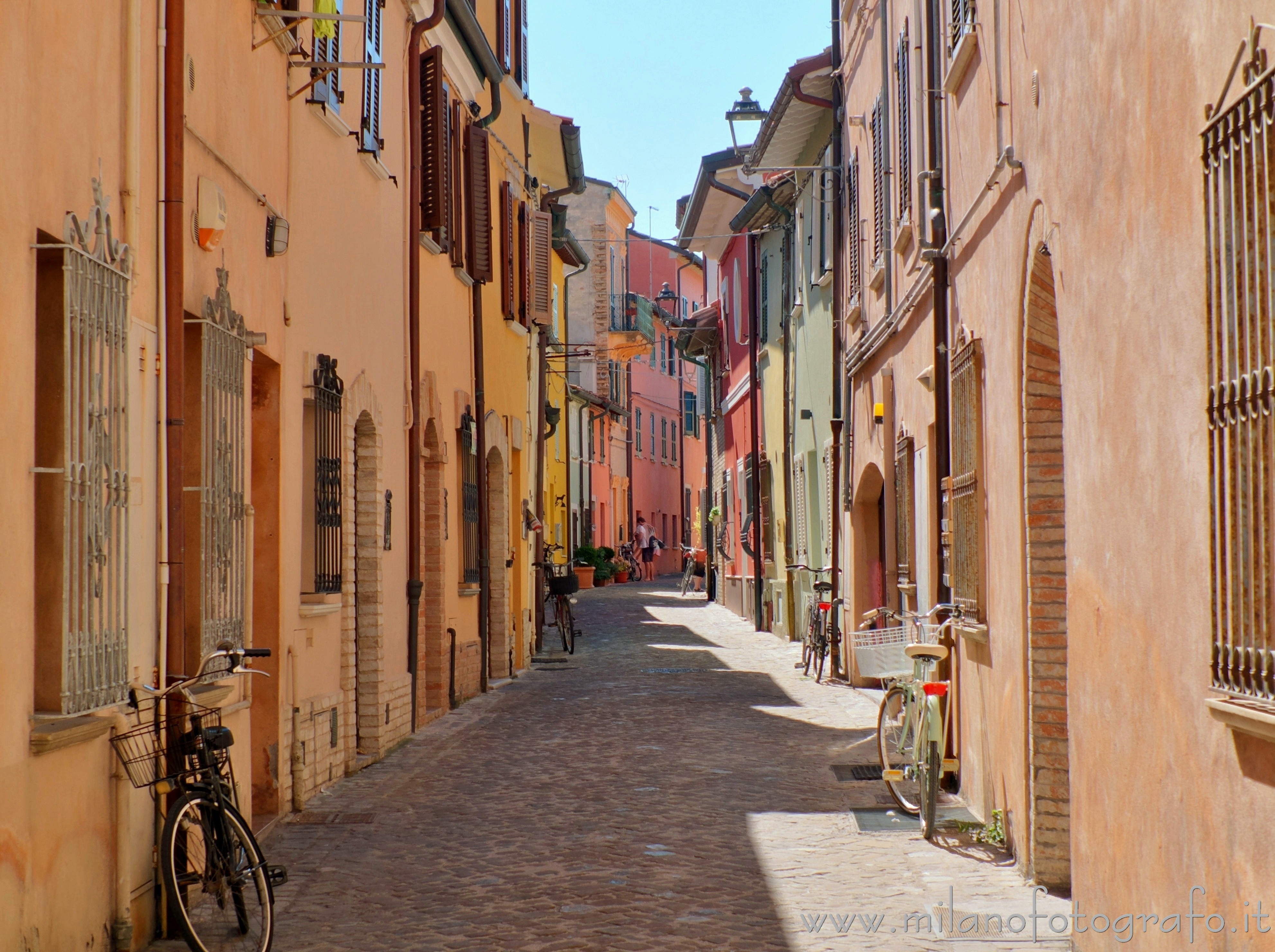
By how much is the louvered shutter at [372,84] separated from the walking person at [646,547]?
38.8 m

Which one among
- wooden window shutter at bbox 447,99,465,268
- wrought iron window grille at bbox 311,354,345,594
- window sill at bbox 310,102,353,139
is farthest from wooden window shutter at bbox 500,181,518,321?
wrought iron window grille at bbox 311,354,345,594

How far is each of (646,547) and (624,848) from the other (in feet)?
140

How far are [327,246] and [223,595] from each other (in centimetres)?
340

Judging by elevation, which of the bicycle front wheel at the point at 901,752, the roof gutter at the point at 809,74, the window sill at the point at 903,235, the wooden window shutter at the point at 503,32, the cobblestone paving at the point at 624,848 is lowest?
the cobblestone paving at the point at 624,848

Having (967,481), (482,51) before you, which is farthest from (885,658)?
(482,51)

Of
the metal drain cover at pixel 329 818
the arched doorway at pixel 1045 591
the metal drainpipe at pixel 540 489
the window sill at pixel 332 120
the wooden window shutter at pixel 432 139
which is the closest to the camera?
the arched doorway at pixel 1045 591

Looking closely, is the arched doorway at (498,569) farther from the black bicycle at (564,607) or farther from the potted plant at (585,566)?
the potted plant at (585,566)

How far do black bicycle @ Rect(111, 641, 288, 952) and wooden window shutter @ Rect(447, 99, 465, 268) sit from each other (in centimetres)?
941

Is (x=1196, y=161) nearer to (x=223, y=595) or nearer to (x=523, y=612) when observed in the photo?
(x=223, y=595)

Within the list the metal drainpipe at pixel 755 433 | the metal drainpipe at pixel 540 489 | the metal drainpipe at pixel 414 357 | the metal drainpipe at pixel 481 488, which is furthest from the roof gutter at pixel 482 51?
the metal drainpipe at pixel 755 433

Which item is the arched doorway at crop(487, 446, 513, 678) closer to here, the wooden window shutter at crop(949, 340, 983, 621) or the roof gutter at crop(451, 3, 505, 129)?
the roof gutter at crop(451, 3, 505, 129)

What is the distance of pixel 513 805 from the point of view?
31.4ft

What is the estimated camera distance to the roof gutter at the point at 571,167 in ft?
70.3

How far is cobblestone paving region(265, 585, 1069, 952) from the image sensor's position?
21.3 ft
